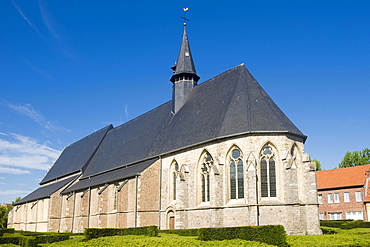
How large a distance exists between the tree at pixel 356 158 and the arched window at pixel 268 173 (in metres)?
45.2

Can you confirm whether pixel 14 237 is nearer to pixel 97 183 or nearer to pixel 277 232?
pixel 97 183

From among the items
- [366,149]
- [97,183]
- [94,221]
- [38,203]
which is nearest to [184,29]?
[97,183]

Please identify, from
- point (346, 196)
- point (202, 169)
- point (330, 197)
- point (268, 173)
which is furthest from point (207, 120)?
Answer: point (330, 197)

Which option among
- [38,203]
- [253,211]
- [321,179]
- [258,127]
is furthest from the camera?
[321,179]

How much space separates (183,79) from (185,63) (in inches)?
70.0

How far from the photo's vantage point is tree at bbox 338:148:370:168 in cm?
6290

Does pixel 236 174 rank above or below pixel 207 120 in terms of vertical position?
below

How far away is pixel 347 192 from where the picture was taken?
4722cm

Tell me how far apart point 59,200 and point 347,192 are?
34.8 meters

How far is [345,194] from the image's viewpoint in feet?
155

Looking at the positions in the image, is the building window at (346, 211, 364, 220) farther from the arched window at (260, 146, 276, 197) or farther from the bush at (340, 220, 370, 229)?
the arched window at (260, 146, 276, 197)

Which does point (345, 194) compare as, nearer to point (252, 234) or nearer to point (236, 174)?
point (236, 174)

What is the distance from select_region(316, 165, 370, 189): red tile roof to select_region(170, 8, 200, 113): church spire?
25221 millimetres

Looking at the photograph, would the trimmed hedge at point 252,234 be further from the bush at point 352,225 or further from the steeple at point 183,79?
the bush at point 352,225
